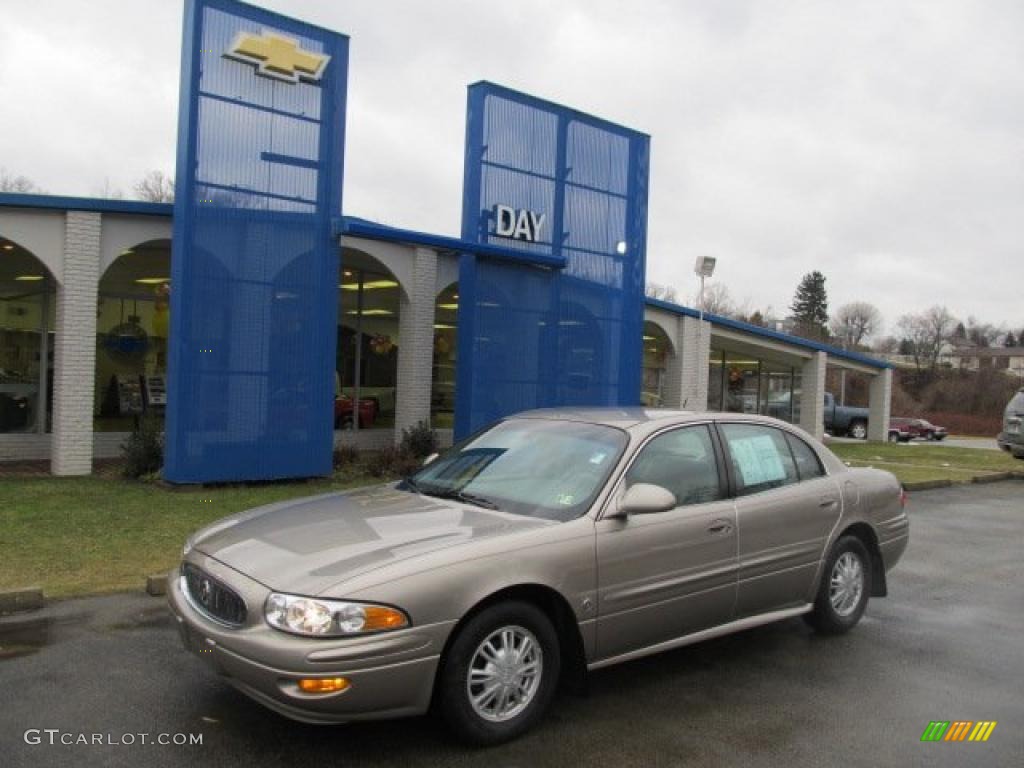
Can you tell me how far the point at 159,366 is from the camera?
15484 mm

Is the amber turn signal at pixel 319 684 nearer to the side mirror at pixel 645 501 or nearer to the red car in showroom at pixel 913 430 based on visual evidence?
the side mirror at pixel 645 501

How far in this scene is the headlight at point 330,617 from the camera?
3490 mm

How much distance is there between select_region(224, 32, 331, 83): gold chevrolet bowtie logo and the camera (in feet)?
36.3

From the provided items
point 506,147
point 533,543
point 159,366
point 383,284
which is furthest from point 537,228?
point 533,543

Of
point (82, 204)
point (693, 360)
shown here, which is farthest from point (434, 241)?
point (693, 360)

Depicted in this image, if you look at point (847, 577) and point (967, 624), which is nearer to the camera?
point (847, 577)

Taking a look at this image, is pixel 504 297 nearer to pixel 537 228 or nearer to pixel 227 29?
pixel 537 228

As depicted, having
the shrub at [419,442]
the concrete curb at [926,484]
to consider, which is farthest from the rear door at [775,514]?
the concrete curb at [926,484]

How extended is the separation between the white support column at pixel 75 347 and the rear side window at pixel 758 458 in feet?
Result: 31.0

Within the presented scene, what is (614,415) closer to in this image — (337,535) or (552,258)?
(337,535)

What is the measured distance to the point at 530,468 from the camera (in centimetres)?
486

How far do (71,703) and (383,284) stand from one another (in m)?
13.5

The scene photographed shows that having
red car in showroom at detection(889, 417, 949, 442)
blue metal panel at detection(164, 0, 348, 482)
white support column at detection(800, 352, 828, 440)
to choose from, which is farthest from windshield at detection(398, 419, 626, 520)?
red car in showroom at detection(889, 417, 949, 442)

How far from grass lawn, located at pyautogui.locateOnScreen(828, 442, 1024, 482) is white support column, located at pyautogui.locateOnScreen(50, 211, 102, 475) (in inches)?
520
